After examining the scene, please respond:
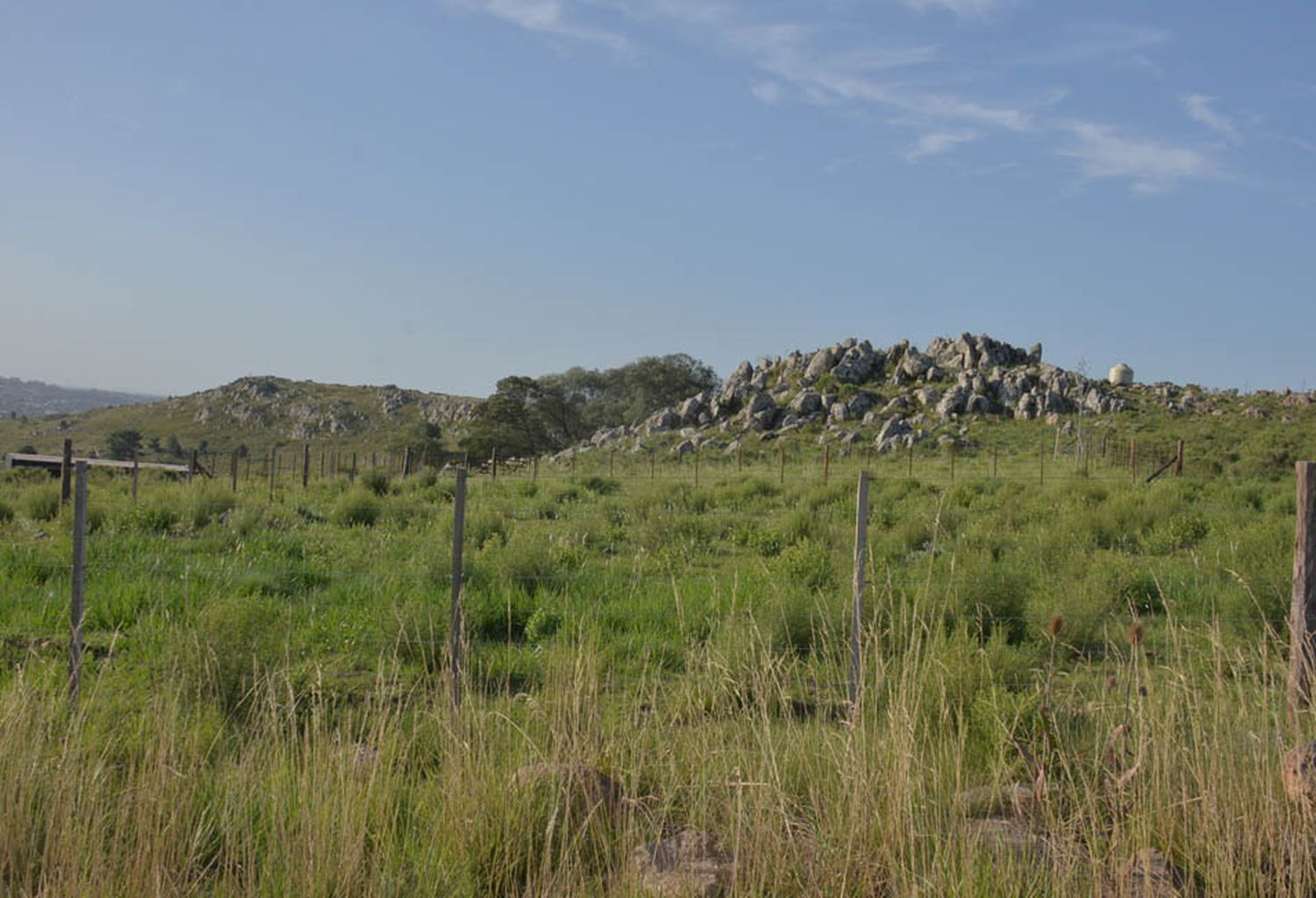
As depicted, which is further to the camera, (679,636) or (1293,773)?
(679,636)

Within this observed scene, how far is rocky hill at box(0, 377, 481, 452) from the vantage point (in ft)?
427

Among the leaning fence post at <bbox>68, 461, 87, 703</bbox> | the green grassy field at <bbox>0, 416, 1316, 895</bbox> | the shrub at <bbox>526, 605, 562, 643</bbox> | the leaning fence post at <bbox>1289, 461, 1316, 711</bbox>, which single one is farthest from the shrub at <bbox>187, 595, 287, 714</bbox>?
the leaning fence post at <bbox>1289, 461, 1316, 711</bbox>

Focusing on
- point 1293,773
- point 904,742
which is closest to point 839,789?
point 904,742

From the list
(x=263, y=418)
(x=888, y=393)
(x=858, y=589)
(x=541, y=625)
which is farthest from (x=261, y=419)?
(x=858, y=589)

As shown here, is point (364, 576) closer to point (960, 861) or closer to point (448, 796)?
point (448, 796)

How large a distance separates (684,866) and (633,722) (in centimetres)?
107

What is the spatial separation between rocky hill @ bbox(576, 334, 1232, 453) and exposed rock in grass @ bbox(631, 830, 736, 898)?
5502 cm

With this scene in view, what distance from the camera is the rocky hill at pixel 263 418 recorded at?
427 ft

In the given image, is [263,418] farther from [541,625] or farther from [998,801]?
[998,801]

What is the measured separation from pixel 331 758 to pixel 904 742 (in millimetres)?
2449

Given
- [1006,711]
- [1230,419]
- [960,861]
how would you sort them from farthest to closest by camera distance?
[1230,419] → [1006,711] → [960,861]

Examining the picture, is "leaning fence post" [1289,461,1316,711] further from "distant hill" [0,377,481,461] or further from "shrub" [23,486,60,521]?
"distant hill" [0,377,481,461]

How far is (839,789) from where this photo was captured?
4.38m

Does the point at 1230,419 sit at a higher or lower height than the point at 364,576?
higher
